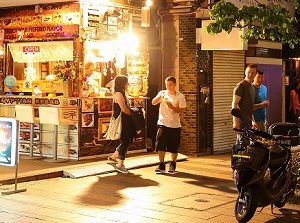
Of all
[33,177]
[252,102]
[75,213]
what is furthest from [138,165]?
[75,213]

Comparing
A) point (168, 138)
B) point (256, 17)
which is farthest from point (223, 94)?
point (256, 17)

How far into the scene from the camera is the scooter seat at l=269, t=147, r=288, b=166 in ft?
27.4

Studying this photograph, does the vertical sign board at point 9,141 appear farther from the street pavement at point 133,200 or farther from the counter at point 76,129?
the counter at point 76,129

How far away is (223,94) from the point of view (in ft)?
53.8

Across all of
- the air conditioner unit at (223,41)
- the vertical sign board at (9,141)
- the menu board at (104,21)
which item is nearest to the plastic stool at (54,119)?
the menu board at (104,21)

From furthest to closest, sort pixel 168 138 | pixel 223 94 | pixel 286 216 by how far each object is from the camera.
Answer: pixel 223 94 < pixel 168 138 < pixel 286 216

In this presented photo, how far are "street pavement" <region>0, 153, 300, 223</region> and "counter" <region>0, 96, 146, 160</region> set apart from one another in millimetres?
1548

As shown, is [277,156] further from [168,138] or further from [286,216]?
[168,138]

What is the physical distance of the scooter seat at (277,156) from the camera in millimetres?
8359

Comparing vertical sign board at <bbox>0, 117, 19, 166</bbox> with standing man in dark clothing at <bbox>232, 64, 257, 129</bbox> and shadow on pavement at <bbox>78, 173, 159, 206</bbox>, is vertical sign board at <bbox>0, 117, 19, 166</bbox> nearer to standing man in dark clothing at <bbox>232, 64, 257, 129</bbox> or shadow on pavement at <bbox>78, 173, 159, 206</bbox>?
shadow on pavement at <bbox>78, 173, 159, 206</bbox>

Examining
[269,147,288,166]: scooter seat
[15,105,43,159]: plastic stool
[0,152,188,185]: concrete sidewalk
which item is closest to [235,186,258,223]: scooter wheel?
[269,147,288,166]: scooter seat

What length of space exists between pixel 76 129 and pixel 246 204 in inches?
254

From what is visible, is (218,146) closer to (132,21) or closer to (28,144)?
(132,21)

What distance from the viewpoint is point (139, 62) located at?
605 inches
